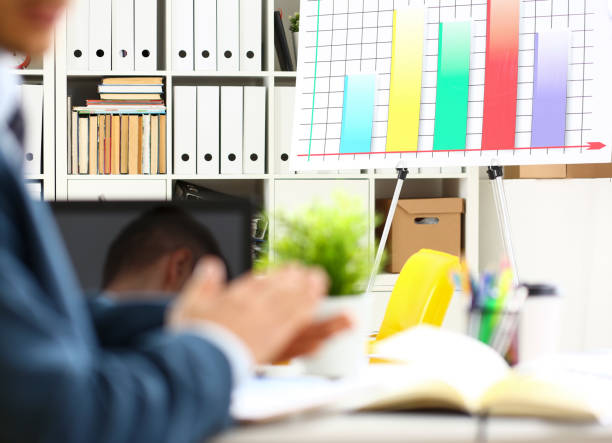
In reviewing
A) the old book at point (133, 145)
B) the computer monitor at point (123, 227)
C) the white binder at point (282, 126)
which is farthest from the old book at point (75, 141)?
the computer monitor at point (123, 227)

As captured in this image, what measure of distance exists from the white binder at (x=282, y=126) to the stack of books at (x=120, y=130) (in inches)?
18.8

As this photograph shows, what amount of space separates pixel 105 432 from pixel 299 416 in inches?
8.1

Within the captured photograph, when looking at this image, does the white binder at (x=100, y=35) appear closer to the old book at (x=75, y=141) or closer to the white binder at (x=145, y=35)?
the white binder at (x=145, y=35)

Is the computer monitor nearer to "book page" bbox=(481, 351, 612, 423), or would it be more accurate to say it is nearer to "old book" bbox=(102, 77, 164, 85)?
"book page" bbox=(481, 351, 612, 423)

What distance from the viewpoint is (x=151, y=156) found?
293cm

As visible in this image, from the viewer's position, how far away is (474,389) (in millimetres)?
696

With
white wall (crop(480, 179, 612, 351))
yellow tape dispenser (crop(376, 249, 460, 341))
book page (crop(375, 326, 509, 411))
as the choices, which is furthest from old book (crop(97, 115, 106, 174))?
book page (crop(375, 326, 509, 411))

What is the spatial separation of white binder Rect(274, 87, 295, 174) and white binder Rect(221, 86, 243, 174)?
155mm

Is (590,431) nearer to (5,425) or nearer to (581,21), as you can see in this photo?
(5,425)

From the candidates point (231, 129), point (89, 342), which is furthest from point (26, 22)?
point (231, 129)

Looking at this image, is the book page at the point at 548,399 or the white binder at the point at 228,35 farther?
the white binder at the point at 228,35

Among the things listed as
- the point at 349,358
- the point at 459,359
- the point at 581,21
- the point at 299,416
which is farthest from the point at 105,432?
the point at 581,21

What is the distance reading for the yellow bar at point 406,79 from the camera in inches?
85.3

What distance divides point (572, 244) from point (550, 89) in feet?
3.38
